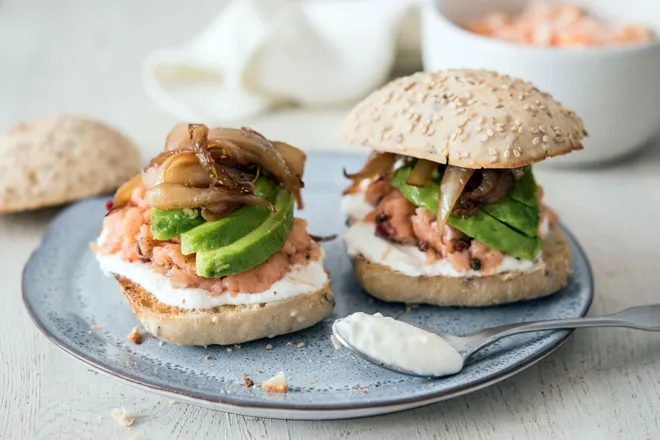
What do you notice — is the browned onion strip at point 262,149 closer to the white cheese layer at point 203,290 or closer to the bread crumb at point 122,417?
the white cheese layer at point 203,290

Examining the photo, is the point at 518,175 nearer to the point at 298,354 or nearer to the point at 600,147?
the point at 298,354

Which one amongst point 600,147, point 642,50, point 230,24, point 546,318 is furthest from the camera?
point 230,24

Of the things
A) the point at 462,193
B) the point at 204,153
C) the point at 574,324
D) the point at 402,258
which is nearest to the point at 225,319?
the point at 204,153

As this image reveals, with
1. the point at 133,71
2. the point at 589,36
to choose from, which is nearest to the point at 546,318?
the point at 589,36

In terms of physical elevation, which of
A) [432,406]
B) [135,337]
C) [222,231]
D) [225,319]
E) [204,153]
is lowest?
[432,406]

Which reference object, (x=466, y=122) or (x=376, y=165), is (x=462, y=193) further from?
(x=376, y=165)

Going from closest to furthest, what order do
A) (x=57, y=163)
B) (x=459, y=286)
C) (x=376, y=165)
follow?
(x=459, y=286) < (x=376, y=165) < (x=57, y=163)

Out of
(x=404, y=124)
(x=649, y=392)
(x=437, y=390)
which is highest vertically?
(x=404, y=124)

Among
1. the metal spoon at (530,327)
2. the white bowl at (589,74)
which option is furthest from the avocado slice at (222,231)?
the white bowl at (589,74)

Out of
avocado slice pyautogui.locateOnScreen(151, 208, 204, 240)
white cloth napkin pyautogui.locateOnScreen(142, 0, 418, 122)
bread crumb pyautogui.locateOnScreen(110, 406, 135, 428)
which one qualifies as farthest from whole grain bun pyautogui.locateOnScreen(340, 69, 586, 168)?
white cloth napkin pyautogui.locateOnScreen(142, 0, 418, 122)
